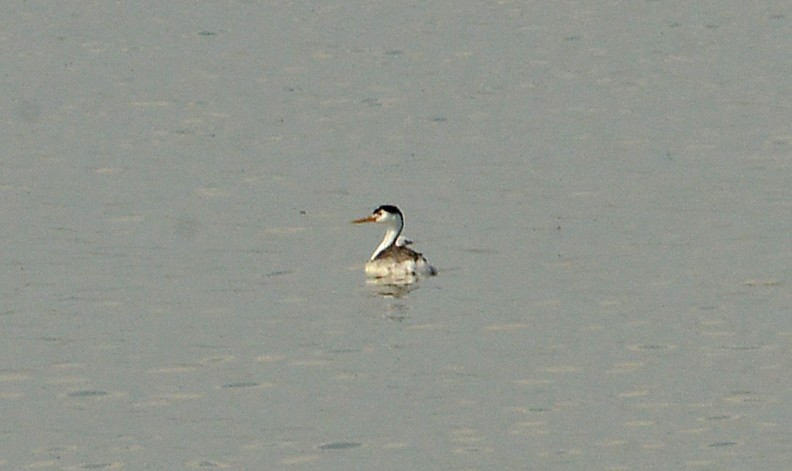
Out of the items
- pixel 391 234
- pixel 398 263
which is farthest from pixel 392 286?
pixel 391 234

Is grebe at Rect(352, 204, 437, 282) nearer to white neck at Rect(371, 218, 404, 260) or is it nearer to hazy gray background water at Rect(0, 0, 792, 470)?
white neck at Rect(371, 218, 404, 260)

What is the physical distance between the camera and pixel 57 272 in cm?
3141

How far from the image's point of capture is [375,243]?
122 ft

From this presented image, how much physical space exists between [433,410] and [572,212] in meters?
14.6

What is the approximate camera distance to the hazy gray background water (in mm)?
22375

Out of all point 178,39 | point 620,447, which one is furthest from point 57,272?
point 178,39

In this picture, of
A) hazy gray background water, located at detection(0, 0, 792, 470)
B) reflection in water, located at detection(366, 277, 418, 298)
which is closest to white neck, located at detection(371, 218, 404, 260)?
hazy gray background water, located at detection(0, 0, 792, 470)

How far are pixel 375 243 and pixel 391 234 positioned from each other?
2.06 meters

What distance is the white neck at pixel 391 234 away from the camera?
113 ft

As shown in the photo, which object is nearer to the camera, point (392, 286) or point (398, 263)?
point (392, 286)

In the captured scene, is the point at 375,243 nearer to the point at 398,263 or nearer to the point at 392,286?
the point at 398,263

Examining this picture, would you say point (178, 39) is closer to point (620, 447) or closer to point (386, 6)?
point (386, 6)

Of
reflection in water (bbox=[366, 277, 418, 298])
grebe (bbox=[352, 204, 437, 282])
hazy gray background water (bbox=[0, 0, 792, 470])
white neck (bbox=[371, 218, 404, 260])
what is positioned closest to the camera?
hazy gray background water (bbox=[0, 0, 792, 470])

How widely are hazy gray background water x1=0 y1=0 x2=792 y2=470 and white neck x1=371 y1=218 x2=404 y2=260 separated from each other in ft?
1.62
